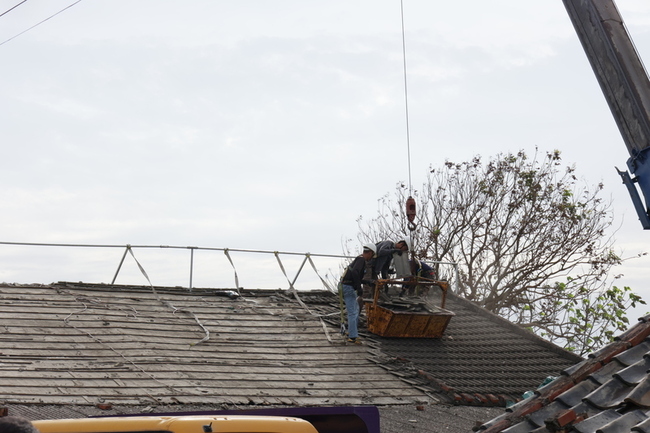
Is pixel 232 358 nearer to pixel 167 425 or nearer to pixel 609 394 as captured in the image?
pixel 609 394

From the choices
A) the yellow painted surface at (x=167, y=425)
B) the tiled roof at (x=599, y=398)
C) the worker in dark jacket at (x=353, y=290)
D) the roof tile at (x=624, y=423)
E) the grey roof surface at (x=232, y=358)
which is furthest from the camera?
the worker in dark jacket at (x=353, y=290)

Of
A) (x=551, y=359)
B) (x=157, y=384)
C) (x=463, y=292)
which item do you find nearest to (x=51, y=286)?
(x=157, y=384)

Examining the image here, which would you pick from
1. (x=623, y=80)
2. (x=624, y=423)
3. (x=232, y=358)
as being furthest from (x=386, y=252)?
(x=624, y=423)

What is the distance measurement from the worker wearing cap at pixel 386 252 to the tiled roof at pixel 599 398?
906cm

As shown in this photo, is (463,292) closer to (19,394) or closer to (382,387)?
(382,387)

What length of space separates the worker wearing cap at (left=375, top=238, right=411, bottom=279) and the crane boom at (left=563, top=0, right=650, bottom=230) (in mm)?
8008

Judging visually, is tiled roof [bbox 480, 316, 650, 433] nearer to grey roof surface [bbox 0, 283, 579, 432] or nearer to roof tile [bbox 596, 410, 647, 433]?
roof tile [bbox 596, 410, 647, 433]

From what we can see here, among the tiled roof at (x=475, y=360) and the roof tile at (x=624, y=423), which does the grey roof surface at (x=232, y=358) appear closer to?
the tiled roof at (x=475, y=360)

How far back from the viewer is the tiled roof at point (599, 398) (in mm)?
6656

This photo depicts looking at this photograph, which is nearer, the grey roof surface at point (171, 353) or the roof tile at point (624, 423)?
the roof tile at point (624, 423)

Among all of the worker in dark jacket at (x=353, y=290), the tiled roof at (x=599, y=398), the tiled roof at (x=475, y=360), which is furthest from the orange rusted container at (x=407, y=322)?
the tiled roof at (x=599, y=398)

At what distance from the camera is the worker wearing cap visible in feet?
57.2

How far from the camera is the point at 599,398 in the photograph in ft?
23.4

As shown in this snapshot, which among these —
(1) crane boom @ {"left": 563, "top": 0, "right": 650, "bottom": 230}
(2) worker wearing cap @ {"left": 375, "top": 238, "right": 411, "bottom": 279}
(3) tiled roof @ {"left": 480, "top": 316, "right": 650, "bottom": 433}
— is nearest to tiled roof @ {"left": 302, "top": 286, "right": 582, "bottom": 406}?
(2) worker wearing cap @ {"left": 375, "top": 238, "right": 411, "bottom": 279}
